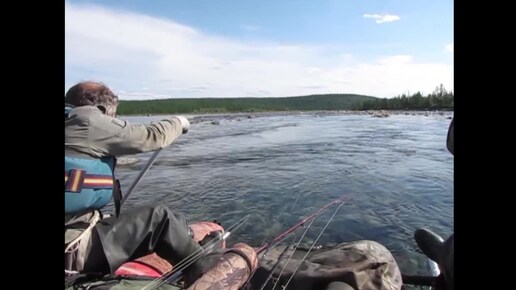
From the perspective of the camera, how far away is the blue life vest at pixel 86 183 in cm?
286

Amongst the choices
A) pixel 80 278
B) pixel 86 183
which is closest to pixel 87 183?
pixel 86 183

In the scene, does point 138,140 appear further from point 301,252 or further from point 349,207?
point 349,207

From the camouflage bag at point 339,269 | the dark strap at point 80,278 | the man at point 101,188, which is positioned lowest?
the camouflage bag at point 339,269

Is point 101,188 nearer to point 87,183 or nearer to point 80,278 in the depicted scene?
point 87,183

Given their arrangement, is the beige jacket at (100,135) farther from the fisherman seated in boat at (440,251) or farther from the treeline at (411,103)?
the treeline at (411,103)

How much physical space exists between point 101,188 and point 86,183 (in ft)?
0.52

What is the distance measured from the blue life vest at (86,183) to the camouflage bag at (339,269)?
1.70 meters

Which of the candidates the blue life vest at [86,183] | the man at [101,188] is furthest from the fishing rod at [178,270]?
the blue life vest at [86,183]

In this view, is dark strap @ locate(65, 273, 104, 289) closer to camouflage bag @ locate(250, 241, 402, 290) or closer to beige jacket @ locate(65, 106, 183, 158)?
beige jacket @ locate(65, 106, 183, 158)

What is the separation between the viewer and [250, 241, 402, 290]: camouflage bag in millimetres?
3355

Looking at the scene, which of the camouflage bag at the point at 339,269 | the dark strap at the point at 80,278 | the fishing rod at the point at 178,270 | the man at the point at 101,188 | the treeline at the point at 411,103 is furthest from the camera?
the treeline at the point at 411,103
